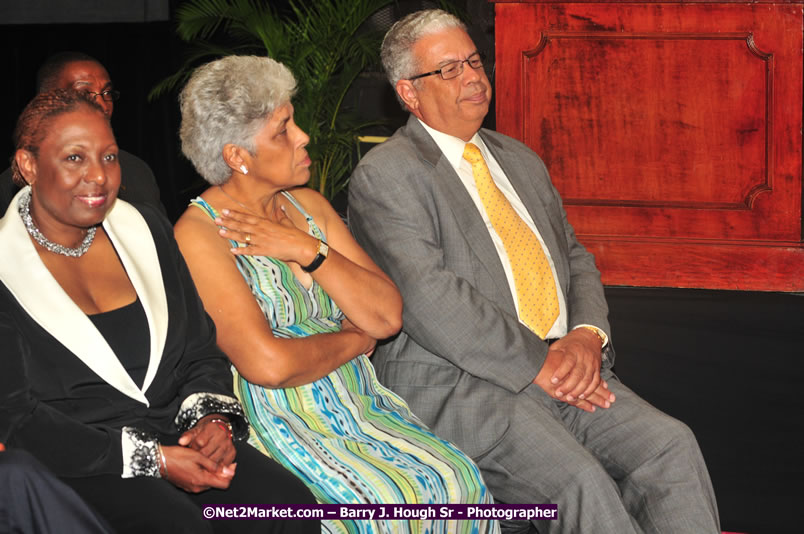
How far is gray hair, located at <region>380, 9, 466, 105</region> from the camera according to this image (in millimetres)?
2775

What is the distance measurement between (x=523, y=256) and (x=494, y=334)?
31cm

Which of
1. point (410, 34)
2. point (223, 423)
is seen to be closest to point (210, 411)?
point (223, 423)

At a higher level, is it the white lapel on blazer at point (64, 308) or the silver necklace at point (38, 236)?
the silver necklace at point (38, 236)

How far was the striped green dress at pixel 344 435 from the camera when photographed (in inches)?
83.3

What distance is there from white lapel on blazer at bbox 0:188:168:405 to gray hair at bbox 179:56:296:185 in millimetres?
455

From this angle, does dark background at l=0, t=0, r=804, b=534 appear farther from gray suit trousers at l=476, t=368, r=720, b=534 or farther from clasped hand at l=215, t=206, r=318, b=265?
clasped hand at l=215, t=206, r=318, b=265

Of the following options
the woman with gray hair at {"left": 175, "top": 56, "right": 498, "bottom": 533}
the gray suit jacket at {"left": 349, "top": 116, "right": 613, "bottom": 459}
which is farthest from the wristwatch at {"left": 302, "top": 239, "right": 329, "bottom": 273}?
the gray suit jacket at {"left": 349, "top": 116, "right": 613, "bottom": 459}

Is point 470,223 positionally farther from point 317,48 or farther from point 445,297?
point 317,48

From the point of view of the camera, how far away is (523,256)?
2664 mm

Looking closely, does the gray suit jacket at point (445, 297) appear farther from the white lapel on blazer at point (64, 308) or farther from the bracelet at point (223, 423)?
the white lapel on blazer at point (64, 308)

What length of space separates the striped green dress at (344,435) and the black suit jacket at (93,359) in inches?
6.0

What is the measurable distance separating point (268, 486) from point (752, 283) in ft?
12.9

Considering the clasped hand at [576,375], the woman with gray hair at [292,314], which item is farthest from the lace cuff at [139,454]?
the clasped hand at [576,375]

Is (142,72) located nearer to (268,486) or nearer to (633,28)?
(633,28)
